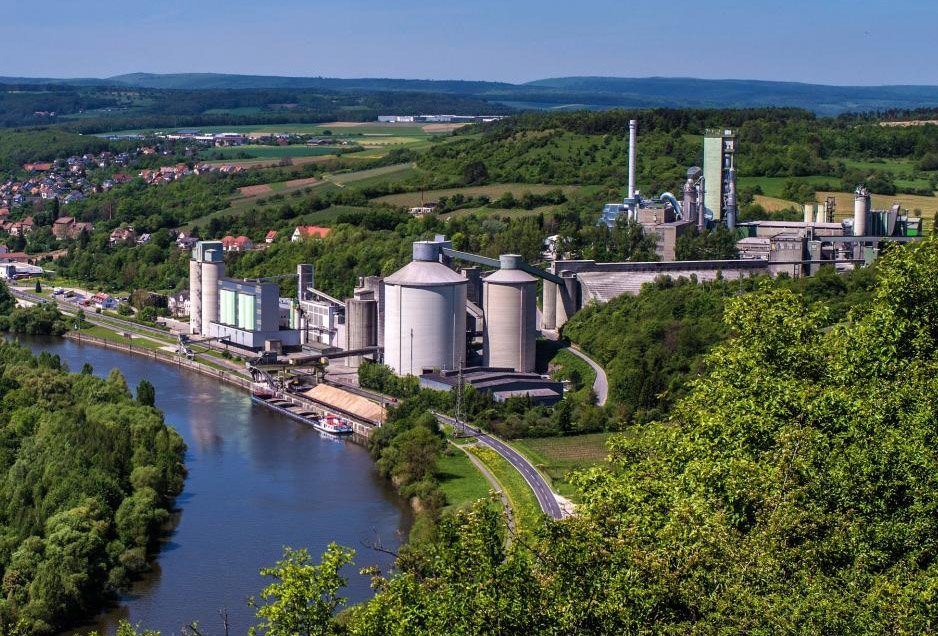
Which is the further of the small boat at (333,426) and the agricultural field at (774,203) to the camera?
the agricultural field at (774,203)

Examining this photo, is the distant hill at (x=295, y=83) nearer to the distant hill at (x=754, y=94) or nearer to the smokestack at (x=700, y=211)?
the distant hill at (x=754, y=94)

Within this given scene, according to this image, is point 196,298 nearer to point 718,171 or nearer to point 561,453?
point 718,171

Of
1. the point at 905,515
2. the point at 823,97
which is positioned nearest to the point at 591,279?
the point at 905,515

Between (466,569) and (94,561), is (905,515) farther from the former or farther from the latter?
(94,561)

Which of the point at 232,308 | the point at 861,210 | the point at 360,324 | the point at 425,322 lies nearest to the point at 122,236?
the point at 232,308

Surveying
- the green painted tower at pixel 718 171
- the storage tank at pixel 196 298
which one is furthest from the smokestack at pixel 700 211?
the storage tank at pixel 196 298
